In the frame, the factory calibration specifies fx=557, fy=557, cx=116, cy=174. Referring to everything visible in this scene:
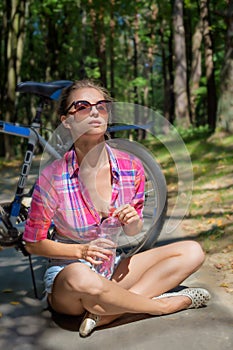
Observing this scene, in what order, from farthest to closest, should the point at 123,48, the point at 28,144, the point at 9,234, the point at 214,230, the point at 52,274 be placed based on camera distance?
the point at 123,48 < the point at 214,230 < the point at 28,144 < the point at 9,234 < the point at 52,274

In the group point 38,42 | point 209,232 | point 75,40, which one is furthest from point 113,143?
point 38,42

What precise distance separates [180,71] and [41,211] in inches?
516

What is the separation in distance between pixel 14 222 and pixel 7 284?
1.56ft

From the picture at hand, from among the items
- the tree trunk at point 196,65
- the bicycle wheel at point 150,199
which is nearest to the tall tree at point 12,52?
the tree trunk at point 196,65

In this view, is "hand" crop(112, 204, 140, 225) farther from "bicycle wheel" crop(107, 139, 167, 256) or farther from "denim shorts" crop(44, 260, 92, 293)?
"bicycle wheel" crop(107, 139, 167, 256)

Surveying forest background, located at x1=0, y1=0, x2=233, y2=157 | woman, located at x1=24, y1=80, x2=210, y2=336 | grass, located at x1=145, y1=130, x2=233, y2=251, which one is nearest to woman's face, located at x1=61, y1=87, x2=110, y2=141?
woman, located at x1=24, y1=80, x2=210, y2=336

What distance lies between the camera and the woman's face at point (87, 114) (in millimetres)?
3094

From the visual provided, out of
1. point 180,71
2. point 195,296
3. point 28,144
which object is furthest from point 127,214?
point 180,71

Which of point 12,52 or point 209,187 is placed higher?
point 12,52

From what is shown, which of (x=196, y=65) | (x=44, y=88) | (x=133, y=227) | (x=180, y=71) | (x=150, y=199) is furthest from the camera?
(x=196, y=65)

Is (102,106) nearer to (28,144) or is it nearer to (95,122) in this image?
(95,122)

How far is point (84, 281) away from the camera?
2990 millimetres

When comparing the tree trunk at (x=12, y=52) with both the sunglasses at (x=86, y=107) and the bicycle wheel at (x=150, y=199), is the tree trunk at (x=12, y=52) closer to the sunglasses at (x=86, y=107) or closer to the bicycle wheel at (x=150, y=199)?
the bicycle wheel at (x=150, y=199)

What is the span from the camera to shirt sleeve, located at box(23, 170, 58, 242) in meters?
3.13
